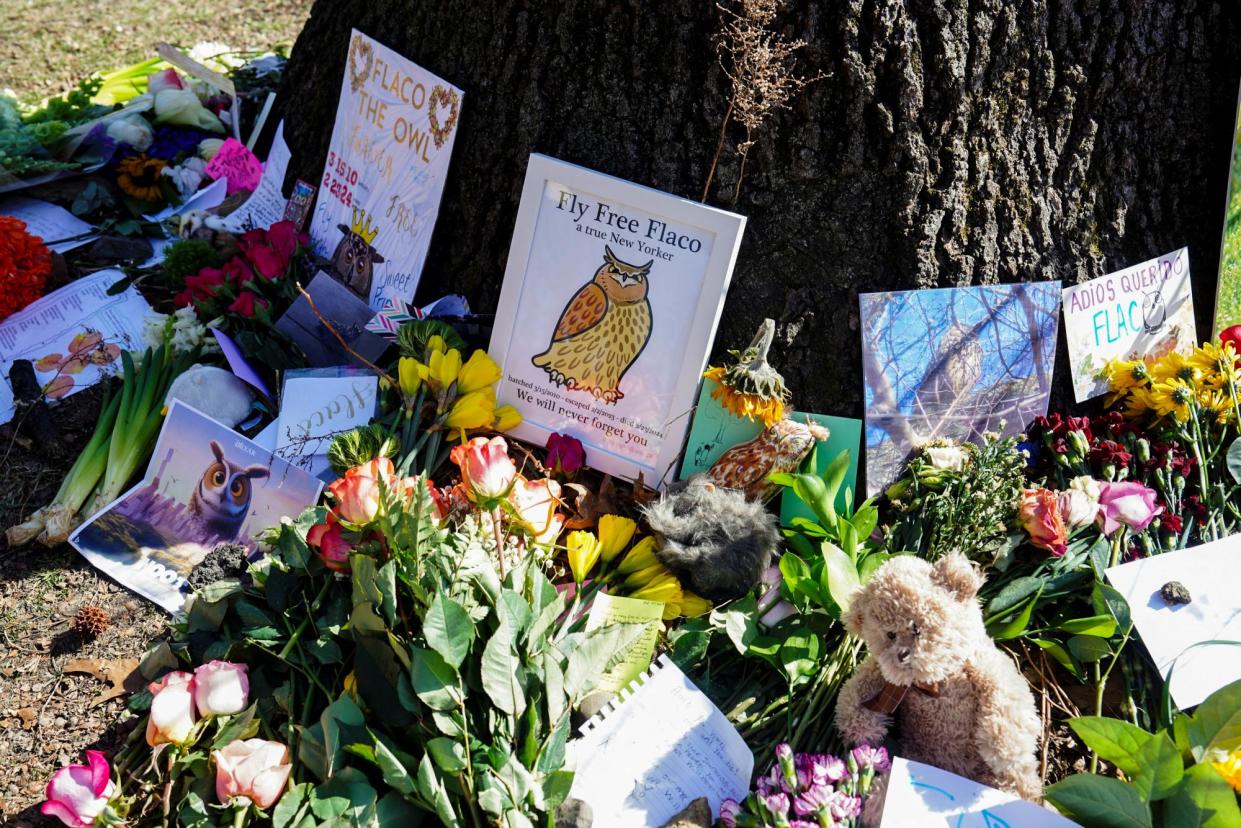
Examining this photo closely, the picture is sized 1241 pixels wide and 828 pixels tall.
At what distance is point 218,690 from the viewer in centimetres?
160

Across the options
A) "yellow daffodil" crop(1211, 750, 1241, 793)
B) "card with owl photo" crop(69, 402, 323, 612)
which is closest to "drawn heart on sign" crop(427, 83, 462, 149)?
"card with owl photo" crop(69, 402, 323, 612)

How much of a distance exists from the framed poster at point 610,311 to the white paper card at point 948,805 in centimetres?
80

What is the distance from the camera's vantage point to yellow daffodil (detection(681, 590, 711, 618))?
5.98ft

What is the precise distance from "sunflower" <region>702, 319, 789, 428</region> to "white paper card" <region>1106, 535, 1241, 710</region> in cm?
70

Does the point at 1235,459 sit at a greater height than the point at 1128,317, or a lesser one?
lesser

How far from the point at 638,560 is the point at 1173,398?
1203 mm

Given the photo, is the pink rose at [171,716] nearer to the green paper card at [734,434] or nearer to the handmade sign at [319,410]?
the handmade sign at [319,410]

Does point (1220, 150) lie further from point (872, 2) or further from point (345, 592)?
point (345, 592)

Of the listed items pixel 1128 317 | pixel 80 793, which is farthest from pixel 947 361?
pixel 80 793

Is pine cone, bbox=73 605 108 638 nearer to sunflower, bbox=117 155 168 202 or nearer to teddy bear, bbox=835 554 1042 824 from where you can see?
teddy bear, bbox=835 554 1042 824

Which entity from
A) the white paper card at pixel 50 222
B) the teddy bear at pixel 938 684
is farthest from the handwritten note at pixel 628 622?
the white paper card at pixel 50 222

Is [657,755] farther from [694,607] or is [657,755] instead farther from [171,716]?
[171,716]

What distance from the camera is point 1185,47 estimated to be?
2121 millimetres

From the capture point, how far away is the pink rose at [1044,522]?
72.1 inches
